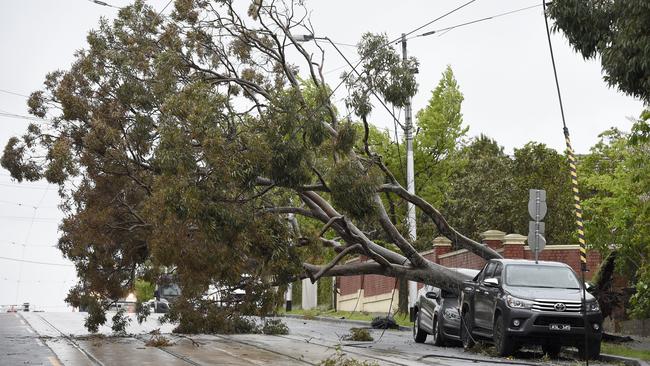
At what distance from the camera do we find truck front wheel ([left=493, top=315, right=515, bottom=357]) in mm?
18672

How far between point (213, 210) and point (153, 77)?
21.8ft

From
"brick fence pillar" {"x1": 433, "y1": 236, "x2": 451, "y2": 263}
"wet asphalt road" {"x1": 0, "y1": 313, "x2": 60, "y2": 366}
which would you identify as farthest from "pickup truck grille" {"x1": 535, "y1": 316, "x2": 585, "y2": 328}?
"brick fence pillar" {"x1": 433, "y1": 236, "x2": 451, "y2": 263}

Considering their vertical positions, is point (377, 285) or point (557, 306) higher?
point (377, 285)

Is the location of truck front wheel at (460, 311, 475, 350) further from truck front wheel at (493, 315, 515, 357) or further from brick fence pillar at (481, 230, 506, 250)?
brick fence pillar at (481, 230, 506, 250)

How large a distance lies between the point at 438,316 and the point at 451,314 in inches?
21.1

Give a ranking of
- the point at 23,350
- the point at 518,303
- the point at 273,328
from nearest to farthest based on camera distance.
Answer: the point at 518,303
the point at 23,350
the point at 273,328

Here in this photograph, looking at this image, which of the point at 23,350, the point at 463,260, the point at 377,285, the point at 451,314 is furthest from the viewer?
the point at 377,285

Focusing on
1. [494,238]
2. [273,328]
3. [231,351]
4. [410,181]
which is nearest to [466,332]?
[231,351]

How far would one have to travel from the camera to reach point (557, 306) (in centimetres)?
1852

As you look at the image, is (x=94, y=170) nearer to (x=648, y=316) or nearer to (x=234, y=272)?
(x=234, y=272)

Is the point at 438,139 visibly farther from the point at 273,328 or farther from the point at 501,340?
the point at 501,340

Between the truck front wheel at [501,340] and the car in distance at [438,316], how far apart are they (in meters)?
2.88

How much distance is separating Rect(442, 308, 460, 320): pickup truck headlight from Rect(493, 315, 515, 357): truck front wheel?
2.97 m

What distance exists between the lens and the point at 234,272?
72.5 feet
